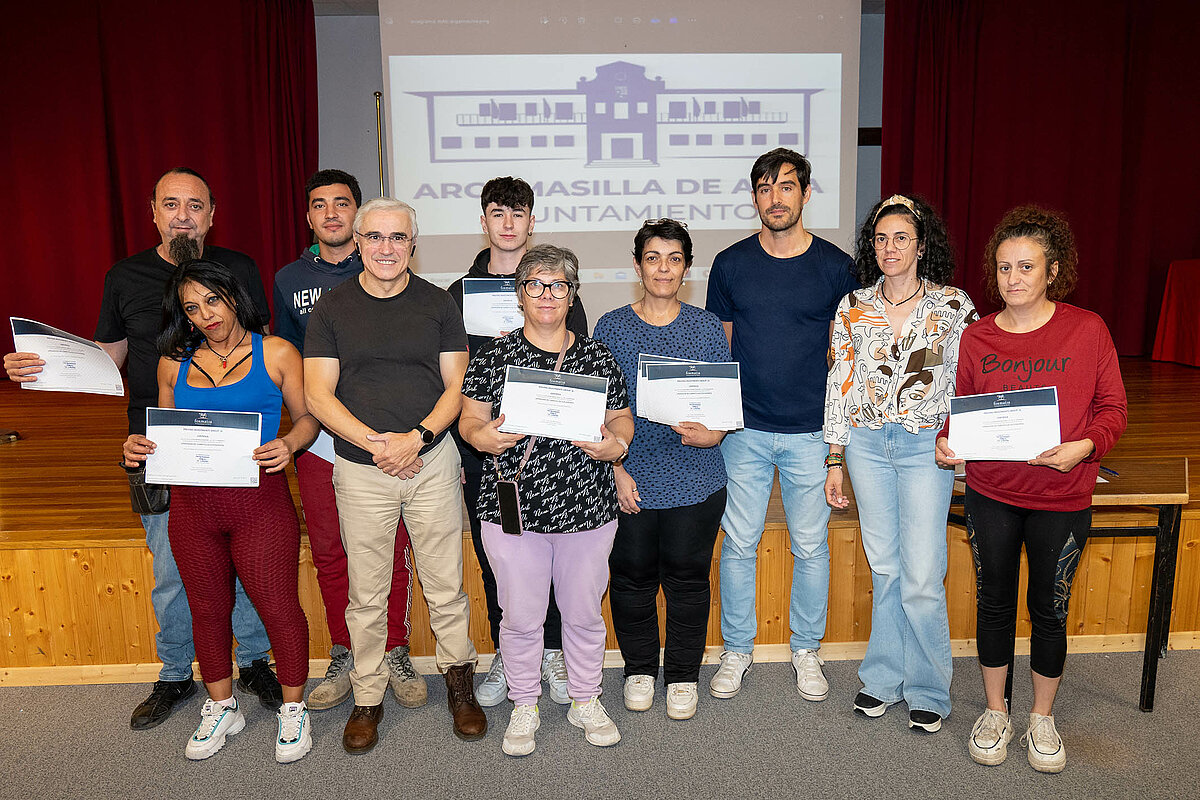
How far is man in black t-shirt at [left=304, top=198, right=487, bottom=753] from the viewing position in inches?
90.3

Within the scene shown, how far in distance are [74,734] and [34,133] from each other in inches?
261

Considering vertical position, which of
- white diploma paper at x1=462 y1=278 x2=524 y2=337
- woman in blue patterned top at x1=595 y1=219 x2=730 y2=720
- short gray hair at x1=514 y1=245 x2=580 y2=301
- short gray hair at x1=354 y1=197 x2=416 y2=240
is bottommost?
woman in blue patterned top at x1=595 y1=219 x2=730 y2=720

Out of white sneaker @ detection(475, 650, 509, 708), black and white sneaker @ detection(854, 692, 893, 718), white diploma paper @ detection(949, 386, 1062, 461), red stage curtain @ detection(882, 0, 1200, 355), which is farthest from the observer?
red stage curtain @ detection(882, 0, 1200, 355)

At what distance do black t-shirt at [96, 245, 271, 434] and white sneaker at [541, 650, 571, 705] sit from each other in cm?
148

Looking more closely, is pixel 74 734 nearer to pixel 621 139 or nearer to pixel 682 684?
pixel 682 684

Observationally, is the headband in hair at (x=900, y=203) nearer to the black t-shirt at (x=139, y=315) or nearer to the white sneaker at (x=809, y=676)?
the white sneaker at (x=809, y=676)

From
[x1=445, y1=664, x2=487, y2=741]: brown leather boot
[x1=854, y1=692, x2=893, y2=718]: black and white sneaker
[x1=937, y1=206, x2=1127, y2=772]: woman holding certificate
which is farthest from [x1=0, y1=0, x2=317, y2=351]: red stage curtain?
[x1=937, y1=206, x2=1127, y2=772]: woman holding certificate

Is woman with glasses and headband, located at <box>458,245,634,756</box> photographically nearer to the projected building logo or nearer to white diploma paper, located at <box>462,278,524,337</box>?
white diploma paper, located at <box>462,278,524,337</box>

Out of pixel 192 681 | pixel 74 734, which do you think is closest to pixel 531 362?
pixel 192 681

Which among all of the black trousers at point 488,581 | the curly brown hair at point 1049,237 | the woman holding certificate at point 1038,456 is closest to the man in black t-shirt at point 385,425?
the black trousers at point 488,581

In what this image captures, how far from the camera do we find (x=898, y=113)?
24.4ft

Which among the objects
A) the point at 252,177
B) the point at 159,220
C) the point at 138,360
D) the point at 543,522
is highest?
the point at 252,177

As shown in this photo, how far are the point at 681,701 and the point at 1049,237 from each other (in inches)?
69.6

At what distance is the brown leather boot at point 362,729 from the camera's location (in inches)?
95.2
